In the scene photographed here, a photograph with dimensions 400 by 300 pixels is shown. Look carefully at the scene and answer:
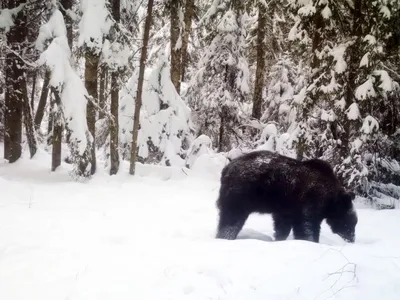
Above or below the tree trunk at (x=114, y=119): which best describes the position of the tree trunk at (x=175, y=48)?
above

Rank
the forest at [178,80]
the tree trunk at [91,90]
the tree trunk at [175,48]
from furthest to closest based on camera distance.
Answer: the tree trunk at [175,48], the tree trunk at [91,90], the forest at [178,80]

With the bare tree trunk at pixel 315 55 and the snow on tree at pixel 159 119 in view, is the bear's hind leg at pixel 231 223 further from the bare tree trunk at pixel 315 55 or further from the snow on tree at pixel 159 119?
the snow on tree at pixel 159 119

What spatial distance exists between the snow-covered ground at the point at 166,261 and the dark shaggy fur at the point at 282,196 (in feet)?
1.62

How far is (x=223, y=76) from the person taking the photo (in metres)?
17.8

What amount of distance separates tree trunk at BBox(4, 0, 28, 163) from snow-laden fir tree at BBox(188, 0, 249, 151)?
802 centimetres

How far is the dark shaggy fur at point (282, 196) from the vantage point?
675 centimetres

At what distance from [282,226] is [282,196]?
2.13ft

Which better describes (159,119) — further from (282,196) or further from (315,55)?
(282,196)

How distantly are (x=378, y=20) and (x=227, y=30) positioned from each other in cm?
753

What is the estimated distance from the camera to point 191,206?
9297mm

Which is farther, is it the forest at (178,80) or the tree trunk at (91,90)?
the tree trunk at (91,90)

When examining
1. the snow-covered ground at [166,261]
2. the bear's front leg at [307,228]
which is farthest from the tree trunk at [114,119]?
the bear's front leg at [307,228]

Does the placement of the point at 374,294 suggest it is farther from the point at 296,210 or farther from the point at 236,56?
the point at 236,56

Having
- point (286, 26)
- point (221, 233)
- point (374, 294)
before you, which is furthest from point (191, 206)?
point (286, 26)
